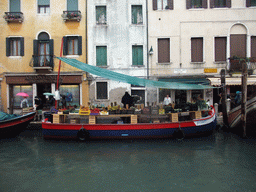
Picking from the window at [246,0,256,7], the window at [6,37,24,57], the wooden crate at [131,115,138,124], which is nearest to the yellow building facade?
the window at [6,37,24,57]

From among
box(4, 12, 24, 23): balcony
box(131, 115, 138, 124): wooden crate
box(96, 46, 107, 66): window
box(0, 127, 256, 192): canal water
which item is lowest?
box(0, 127, 256, 192): canal water

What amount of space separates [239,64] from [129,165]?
10998mm

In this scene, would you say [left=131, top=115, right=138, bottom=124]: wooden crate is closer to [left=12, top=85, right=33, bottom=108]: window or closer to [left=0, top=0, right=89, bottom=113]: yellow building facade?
[left=0, top=0, right=89, bottom=113]: yellow building facade

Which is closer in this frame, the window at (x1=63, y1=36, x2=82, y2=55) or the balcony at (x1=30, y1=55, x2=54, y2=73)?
the balcony at (x1=30, y1=55, x2=54, y2=73)

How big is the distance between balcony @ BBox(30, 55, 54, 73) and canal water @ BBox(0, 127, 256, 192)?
6.02 metres

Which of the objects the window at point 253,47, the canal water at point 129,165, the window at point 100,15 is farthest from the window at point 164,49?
the canal water at point 129,165

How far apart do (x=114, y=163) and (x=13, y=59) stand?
11.6 m

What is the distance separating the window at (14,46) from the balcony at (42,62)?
44.6 inches

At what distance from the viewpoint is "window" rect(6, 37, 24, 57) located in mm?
15164

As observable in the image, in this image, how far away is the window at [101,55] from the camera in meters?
15.3

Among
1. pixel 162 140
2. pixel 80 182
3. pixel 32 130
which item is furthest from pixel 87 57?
pixel 80 182

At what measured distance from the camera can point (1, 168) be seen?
689 centimetres

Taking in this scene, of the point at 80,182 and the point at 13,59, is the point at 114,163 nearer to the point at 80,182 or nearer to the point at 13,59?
the point at 80,182

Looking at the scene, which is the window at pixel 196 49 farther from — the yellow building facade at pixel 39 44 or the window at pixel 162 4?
the yellow building facade at pixel 39 44
